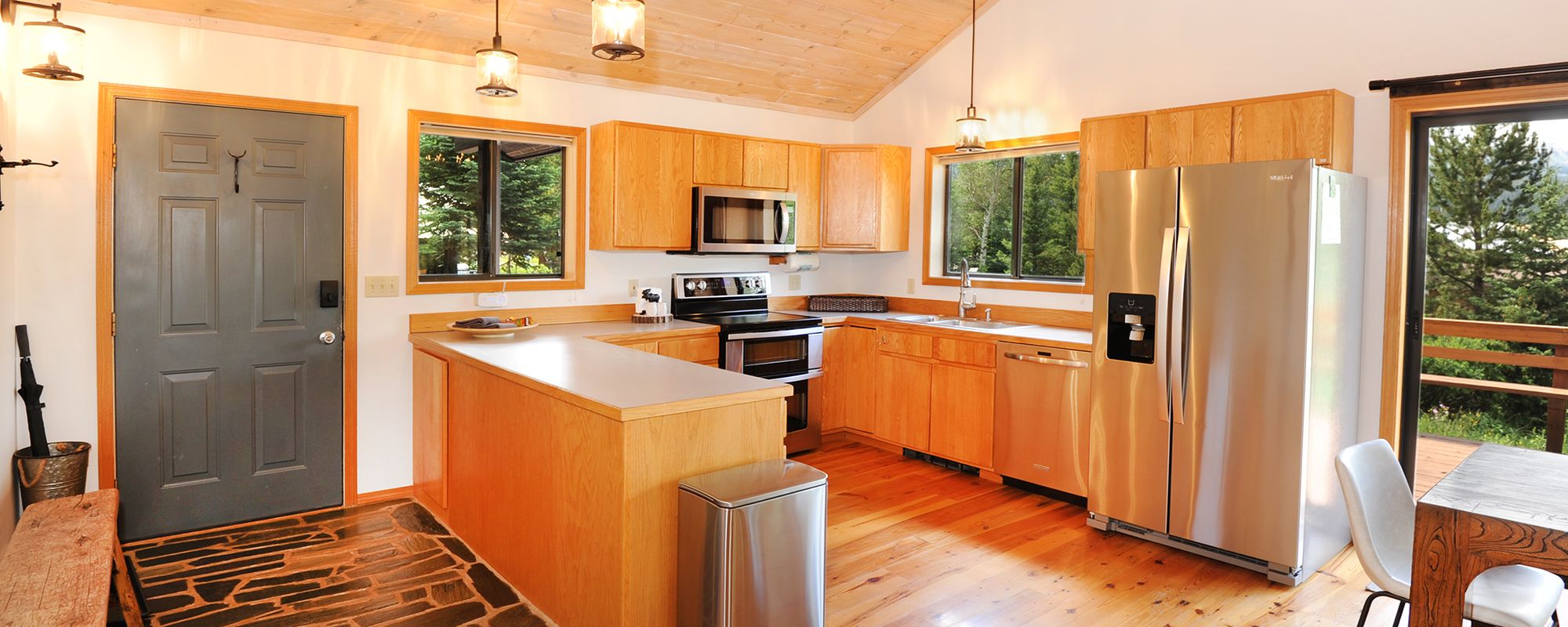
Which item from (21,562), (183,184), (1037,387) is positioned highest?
(183,184)

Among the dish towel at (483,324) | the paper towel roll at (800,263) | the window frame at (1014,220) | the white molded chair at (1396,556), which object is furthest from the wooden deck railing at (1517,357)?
the dish towel at (483,324)

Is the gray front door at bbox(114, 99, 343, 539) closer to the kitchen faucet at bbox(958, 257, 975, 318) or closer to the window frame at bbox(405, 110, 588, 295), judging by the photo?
the window frame at bbox(405, 110, 588, 295)

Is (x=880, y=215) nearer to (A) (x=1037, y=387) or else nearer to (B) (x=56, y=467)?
(A) (x=1037, y=387)

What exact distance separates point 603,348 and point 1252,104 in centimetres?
300

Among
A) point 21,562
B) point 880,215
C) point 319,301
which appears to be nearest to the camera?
point 21,562

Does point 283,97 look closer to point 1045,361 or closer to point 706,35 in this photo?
point 706,35

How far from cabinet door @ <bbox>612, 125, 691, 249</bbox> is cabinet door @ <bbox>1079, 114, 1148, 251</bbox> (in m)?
2.17

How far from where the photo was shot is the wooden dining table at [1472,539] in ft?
6.10

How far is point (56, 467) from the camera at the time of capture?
325cm

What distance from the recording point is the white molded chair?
2078mm

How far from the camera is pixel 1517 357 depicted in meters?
3.53

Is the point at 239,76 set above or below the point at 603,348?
above

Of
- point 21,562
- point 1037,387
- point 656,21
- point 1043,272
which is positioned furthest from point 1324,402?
point 21,562

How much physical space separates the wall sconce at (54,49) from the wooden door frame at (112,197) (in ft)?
2.28
